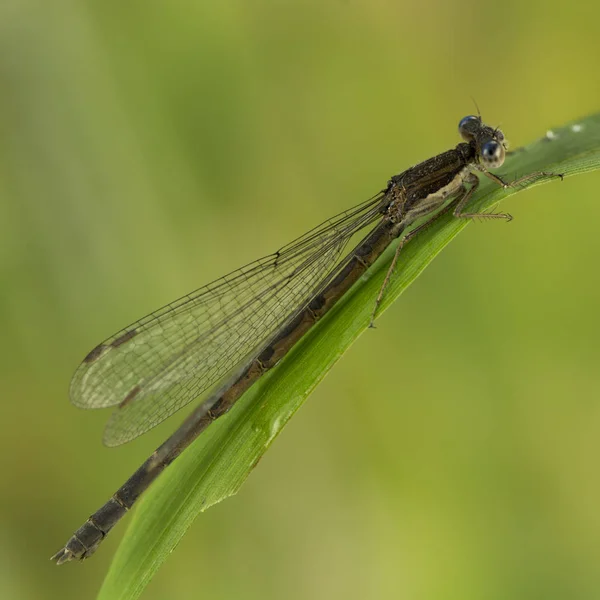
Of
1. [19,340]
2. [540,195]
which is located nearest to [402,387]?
[540,195]

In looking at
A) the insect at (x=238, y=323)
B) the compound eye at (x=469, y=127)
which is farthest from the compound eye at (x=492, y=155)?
the compound eye at (x=469, y=127)

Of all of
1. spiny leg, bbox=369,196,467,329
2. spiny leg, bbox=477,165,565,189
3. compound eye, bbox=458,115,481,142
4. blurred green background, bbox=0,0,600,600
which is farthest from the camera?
blurred green background, bbox=0,0,600,600

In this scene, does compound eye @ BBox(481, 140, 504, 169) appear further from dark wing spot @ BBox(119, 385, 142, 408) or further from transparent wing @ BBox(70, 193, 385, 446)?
dark wing spot @ BBox(119, 385, 142, 408)

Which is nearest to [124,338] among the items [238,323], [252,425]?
[238,323]

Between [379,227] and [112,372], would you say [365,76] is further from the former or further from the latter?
[112,372]

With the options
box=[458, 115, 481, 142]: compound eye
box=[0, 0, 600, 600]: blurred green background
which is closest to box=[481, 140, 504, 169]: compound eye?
box=[458, 115, 481, 142]: compound eye

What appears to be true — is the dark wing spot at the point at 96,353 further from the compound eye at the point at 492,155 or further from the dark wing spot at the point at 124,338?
the compound eye at the point at 492,155

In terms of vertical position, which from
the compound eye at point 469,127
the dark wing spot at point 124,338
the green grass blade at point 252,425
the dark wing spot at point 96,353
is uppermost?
the compound eye at point 469,127
